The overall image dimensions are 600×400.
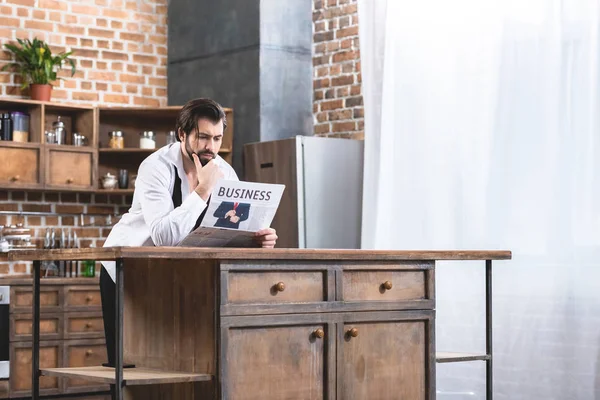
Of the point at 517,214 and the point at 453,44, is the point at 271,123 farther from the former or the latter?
the point at 517,214

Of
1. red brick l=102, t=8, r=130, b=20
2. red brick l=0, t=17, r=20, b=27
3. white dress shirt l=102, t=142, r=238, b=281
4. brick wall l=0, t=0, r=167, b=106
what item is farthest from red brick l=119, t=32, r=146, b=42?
white dress shirt l=102, t=142, r=238, b=281

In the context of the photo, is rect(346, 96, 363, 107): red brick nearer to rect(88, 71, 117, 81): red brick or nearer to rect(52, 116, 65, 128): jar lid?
rect(88, 71, 117, 81): red brick

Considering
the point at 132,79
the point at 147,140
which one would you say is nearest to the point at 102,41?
the point at 132,79

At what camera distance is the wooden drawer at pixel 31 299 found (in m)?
6.37

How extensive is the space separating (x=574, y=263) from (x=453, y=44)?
1567mm

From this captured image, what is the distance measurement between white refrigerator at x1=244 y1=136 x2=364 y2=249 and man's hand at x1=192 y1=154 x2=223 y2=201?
2324 millimetres

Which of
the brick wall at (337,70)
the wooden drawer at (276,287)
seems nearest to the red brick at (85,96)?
the brick wall at (337,70)

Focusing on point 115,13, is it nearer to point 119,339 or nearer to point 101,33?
point 101,33

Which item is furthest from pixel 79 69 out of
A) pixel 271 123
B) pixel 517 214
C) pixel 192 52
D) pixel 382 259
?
pixel 382 259

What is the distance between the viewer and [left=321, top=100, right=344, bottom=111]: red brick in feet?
23.1

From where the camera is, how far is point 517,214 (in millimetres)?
5609

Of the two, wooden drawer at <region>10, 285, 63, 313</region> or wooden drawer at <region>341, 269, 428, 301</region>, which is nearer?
wooden drawer at <region>341, 269, 428, 301</region>

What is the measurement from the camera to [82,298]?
6602 mm

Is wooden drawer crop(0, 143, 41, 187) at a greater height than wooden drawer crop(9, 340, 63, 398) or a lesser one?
greater
